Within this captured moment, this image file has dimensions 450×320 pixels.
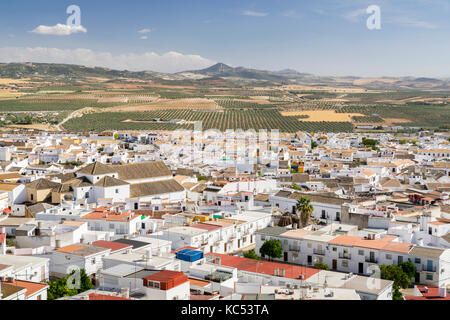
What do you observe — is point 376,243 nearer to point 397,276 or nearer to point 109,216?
point 397,276

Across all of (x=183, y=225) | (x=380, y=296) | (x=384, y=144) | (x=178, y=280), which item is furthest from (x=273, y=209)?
(x=384, y=144)

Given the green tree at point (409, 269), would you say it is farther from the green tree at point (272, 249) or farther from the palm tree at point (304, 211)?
the palm tree at point (304, 211)

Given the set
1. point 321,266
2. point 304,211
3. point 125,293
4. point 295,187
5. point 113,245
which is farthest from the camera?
point 295,187

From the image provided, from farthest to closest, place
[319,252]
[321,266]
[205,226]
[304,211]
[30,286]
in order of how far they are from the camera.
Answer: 1. [304,211]
2. [205,226]
3. [319,252]
4. [321,266]
5. [30,286]

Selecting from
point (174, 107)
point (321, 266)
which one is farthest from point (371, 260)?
point (174, 107)

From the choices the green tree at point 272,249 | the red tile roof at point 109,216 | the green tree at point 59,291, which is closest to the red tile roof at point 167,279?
the green tree at point 59,291

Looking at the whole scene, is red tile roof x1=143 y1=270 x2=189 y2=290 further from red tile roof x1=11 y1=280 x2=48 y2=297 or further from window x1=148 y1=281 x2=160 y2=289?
red tile roof x1=11 y1=280 x2=48 y2=297

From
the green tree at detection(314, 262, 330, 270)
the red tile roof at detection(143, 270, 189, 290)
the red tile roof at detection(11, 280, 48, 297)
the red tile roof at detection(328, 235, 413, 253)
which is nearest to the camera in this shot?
the red tile roof at detection(143, 270, 189, 290)

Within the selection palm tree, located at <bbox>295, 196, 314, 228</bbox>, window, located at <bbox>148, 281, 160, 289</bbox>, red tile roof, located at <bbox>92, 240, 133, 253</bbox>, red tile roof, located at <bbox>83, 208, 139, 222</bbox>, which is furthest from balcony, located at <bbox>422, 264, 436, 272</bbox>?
red tile roof, located at <bbox>83, 208, 139, 222</bbox>

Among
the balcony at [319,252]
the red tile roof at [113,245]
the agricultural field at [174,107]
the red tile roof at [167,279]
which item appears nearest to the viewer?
the red tile roof at [167,279]
